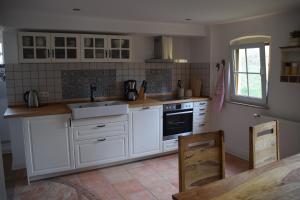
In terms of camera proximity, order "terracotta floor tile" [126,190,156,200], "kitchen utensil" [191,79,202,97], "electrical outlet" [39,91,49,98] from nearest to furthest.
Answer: "terracotta floor tile" [126,190,156,200] → "electrical outlet" [39,91,49,98] → "kitchen utensil" [191,79,202,97]

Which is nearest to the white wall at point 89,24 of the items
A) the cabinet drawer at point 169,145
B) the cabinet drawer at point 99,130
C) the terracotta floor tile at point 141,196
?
the cabinet drawer at point 99,130

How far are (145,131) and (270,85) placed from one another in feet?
5.92

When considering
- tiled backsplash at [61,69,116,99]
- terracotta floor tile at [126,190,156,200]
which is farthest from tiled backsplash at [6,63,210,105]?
terracotta floor tile at [126,190,156,200]

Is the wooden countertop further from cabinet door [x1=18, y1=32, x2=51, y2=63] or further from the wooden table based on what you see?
the wooden table

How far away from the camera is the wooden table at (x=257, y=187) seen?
1329mm

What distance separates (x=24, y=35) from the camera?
325cm

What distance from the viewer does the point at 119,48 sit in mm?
3760

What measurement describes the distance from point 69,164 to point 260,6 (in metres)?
2.93

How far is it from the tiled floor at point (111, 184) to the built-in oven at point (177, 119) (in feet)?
1.72

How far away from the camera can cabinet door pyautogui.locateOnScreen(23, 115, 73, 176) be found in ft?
9.89

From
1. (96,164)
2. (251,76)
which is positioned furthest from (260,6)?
(96,164)

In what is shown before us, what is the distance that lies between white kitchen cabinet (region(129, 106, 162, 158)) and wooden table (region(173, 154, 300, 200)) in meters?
2.16

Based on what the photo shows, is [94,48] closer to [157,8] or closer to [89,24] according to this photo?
[89,24]

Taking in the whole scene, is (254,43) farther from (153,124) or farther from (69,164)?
(69,164)
